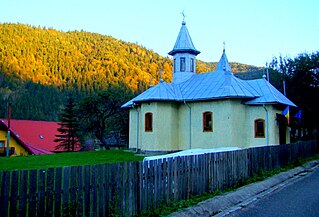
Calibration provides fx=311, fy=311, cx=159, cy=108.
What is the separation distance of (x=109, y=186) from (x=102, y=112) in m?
32.9

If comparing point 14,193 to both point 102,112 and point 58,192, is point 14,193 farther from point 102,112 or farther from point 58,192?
point 102,112

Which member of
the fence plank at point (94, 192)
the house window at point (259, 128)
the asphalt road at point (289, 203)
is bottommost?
the asphalt road at point (289, 203)

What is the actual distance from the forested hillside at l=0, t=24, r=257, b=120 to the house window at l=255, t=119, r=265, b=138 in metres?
60.8

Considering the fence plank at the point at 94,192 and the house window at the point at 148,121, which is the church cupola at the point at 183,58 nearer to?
the house window at the point at 148,121

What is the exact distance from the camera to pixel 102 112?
38562 mm

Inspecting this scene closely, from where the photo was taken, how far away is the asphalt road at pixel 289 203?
7.49m

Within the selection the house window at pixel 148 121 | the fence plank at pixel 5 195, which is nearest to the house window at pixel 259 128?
the house window at pixel 148 121

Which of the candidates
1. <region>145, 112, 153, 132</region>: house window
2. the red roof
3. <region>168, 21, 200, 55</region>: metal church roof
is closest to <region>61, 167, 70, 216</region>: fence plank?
<region>145, 112, 153, 132</region>: house window

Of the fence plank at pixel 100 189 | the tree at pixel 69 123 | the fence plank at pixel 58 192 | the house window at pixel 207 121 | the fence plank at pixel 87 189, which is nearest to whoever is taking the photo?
the fence plank at pixel 58 192

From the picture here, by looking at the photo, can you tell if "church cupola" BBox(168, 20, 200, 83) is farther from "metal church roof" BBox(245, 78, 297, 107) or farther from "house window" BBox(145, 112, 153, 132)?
"metal church roof" BBox(245, 78, 297, 107)

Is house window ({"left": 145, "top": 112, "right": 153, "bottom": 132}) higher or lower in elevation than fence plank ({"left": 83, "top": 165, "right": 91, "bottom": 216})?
higher

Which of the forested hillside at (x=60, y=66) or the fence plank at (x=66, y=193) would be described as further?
the forested hillside at (x=60, y=66)

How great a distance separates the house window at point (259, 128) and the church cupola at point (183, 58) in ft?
24.7

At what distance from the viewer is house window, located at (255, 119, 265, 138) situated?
20789 mm
